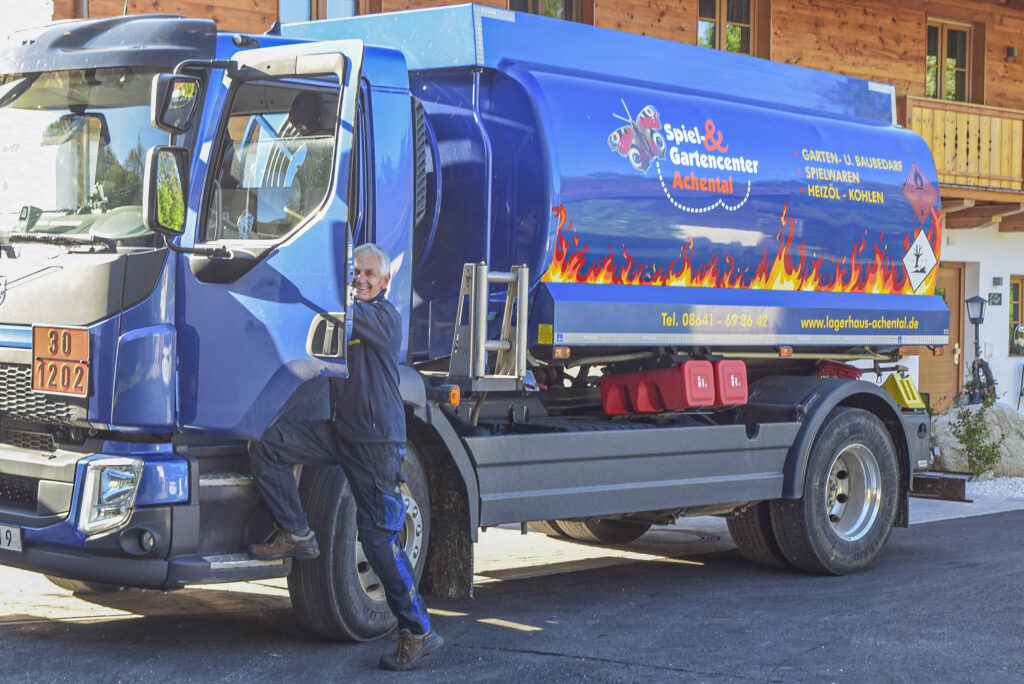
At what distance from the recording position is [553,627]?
7.71 m

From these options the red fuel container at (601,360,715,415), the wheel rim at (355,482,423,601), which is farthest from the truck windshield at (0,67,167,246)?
the red fuel container at (601,360,715,415)

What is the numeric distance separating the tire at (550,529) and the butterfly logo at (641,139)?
324 cm

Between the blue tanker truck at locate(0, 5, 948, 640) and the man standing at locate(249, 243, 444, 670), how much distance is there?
0.10m

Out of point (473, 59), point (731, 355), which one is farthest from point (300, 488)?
point (731, 355)

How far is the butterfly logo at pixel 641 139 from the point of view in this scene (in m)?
8.44

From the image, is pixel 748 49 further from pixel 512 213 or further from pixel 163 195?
pixel 163 195

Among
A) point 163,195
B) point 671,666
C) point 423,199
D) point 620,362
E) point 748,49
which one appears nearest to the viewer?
point 163,195

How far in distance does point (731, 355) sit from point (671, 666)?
3.05 meters

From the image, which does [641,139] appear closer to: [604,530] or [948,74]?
[604,530]

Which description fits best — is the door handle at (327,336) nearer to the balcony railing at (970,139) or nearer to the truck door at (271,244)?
the truck door at (271,244)

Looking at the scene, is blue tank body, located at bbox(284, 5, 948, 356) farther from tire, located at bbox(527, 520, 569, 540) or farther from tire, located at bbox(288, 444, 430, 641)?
tire, located at bbox(527, 520, 569, 540)

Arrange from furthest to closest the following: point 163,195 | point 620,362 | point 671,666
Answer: point 620,362, point 671,666, point 163,195

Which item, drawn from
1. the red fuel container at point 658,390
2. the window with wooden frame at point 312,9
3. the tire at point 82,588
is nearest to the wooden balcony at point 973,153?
the window with wooden frame at point 312,9

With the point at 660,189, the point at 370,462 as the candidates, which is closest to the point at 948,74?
the point at 660,189
